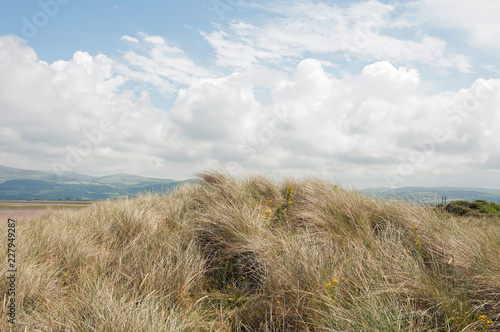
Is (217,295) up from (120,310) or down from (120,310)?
down

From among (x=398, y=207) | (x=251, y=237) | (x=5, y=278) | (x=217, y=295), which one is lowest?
(x=217, y=295)

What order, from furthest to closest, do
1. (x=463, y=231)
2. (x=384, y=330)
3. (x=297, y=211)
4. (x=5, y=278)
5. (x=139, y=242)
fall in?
(x=297, y=211) → (x=139, y=242) → (x=463, y=231) → (x=5, y=278) → (x=384, y=330)

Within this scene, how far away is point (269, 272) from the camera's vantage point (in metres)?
3.30

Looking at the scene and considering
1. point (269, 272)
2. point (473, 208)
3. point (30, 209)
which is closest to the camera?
point (269, 272)

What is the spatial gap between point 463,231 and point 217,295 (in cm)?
335

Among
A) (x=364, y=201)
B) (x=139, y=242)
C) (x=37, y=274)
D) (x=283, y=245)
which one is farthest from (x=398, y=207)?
(x=37, y=274)

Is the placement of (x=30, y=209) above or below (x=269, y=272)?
below

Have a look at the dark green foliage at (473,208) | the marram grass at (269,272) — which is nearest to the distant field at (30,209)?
the marram grass at (269,272)

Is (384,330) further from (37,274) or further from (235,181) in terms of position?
(235,181)

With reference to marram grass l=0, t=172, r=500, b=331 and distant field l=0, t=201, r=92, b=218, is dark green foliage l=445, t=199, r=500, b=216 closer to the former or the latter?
marram grass l=0, t=172, r=500, b=331

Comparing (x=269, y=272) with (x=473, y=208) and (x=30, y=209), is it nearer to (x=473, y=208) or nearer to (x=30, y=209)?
(x=473, y=208)

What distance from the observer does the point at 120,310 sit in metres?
2.29

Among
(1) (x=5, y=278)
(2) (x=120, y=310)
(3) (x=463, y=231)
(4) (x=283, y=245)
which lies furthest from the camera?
(3) (x=463, y=231)

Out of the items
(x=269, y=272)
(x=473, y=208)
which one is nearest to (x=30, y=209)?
(x=269, y=272)
